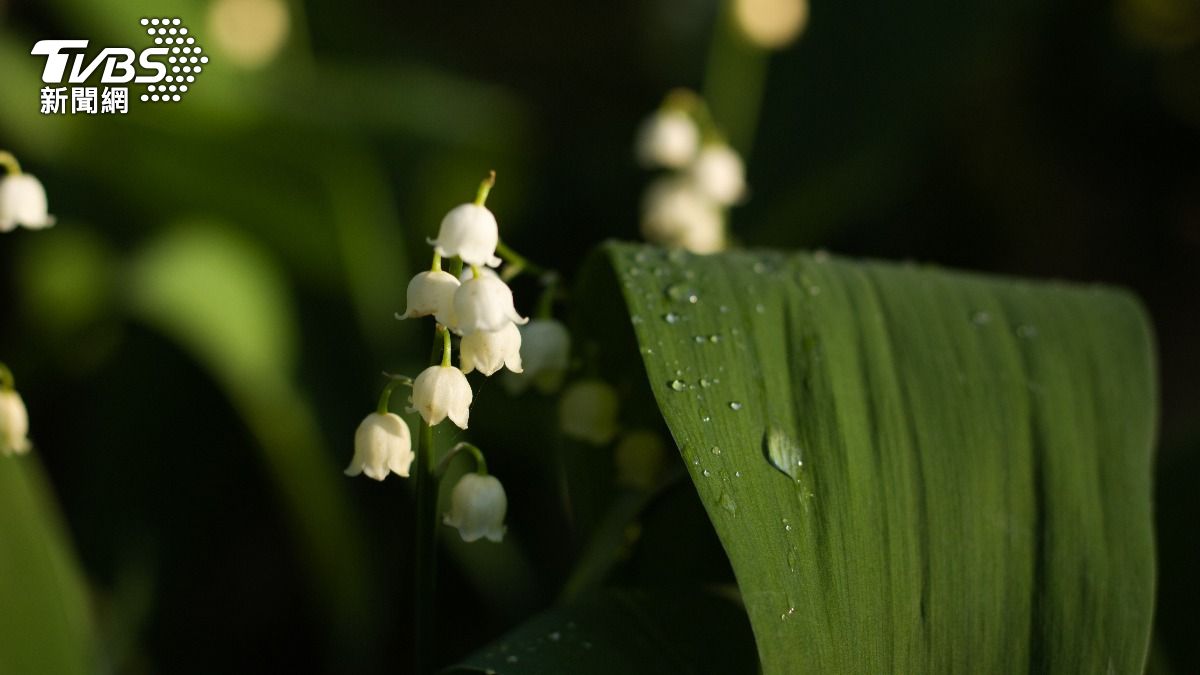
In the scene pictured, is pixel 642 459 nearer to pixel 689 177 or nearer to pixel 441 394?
pixel 441 394

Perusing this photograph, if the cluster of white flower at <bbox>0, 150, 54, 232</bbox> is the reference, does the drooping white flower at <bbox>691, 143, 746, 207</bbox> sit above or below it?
below

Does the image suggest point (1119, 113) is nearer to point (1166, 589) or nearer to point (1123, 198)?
point (1123, 198)

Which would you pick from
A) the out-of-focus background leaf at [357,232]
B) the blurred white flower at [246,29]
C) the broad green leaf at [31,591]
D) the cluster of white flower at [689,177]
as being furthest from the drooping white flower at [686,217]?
the blurred white flower at [246,29]

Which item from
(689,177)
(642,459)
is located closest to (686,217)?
(689,177)

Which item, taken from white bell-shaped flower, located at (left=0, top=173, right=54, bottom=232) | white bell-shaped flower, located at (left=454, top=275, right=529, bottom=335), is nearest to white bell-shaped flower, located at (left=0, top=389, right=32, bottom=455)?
white bell-shaped flower, located at (left=0, top=173, right=54, bottom=232)

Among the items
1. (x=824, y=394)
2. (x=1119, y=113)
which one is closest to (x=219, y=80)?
(x=824, y=394)

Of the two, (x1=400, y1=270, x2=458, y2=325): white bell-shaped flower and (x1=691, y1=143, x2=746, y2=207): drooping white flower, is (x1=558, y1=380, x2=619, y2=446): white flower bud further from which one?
(x1=691, y1=143, x2=746, y2=207): drooping white flower
